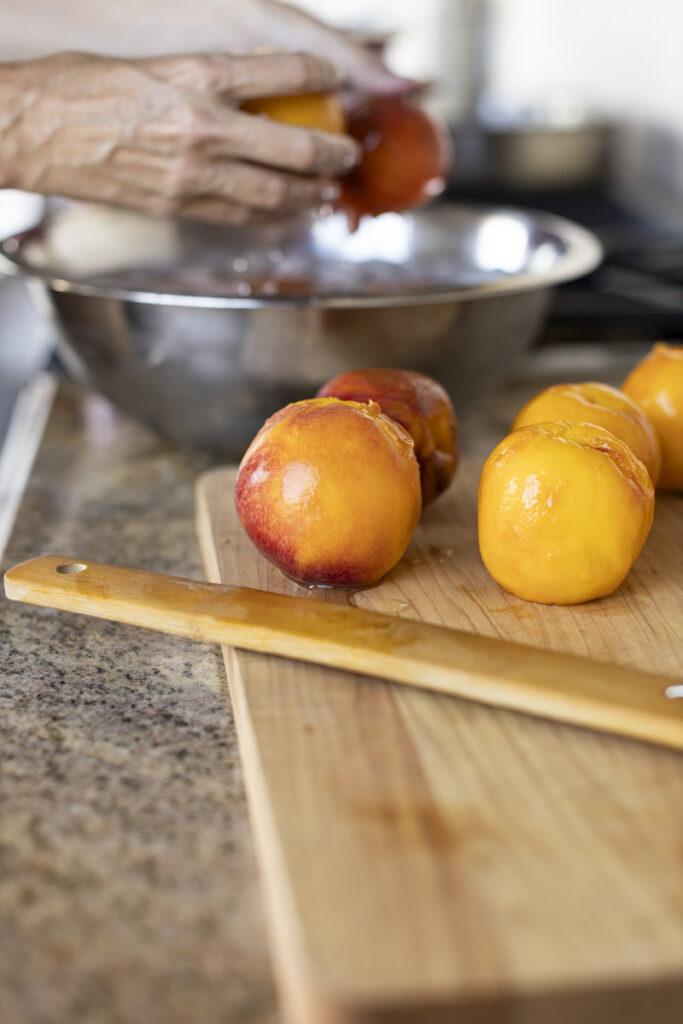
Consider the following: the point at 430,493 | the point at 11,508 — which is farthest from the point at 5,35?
the point at 430,493

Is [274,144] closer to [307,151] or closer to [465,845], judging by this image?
[307,151]

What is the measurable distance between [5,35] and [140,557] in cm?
58

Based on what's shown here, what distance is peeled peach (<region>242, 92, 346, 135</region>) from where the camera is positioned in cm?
92

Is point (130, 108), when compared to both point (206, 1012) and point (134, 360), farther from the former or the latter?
point (206, 1012)

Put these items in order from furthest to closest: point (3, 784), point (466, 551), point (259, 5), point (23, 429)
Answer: point (23, 429), point (259, 5), point (466, 551), point (3, 784)

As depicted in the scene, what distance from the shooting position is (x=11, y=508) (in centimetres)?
93

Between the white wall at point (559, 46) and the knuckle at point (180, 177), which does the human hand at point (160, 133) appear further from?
the white wall at point (559, 46)

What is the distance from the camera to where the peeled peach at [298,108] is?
3.03 feet

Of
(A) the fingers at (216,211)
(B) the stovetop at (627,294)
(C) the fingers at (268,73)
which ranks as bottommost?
(B) the stovetop at (627,294)

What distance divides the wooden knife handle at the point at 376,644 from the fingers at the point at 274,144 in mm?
406

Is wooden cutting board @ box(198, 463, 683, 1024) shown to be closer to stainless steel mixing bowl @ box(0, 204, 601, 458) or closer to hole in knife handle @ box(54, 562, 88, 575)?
hole in knife handle @ box(54, 562, 88, 575)

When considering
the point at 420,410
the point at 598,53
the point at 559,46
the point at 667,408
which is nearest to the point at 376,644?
the point at 420,410

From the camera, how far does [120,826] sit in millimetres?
513

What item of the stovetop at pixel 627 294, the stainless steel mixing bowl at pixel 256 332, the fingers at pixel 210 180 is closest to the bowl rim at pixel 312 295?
the stainless steel mixing bowl at pixel 256 332
